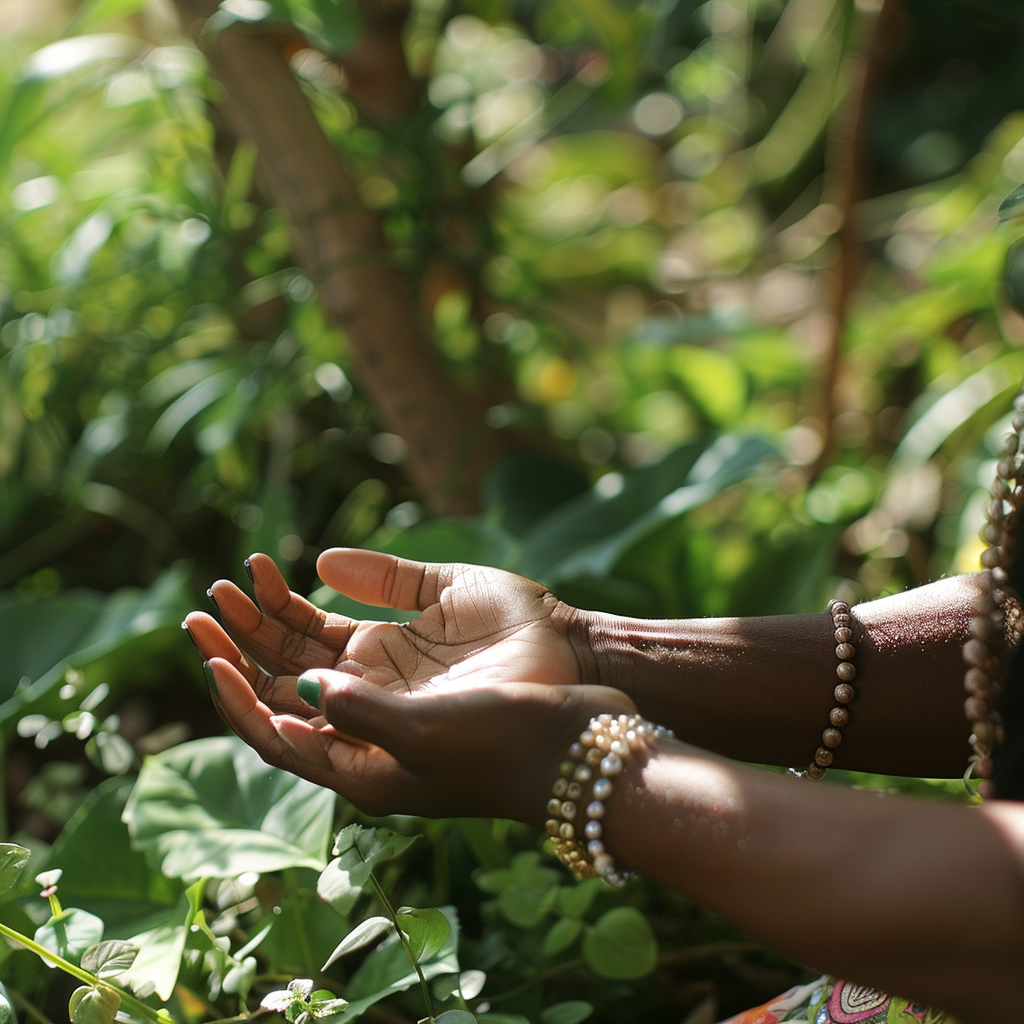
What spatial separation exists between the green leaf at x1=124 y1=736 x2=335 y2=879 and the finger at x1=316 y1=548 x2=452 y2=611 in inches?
6.3

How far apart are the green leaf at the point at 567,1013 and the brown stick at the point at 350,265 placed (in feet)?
2.55

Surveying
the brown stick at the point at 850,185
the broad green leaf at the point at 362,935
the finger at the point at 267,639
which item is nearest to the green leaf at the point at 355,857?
the broad green leaf at the point at 362,935

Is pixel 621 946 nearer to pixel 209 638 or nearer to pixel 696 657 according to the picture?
pixel 696 657

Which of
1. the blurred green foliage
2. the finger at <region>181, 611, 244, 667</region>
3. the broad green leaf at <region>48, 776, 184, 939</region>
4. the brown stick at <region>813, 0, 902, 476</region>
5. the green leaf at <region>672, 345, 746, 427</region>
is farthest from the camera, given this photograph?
the green leaf at <region>672, 345, 746, 427</region>

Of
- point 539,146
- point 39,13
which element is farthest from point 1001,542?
point 39,13

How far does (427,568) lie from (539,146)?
219 cm

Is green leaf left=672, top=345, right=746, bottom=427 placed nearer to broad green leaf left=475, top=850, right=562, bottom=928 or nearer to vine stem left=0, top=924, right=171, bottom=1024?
broad green leaf left=475, top=850, right=562, bottom=928

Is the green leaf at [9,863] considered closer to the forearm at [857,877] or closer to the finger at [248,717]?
the finger at [248,717]

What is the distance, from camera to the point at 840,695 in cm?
62

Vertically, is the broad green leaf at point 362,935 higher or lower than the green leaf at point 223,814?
lower

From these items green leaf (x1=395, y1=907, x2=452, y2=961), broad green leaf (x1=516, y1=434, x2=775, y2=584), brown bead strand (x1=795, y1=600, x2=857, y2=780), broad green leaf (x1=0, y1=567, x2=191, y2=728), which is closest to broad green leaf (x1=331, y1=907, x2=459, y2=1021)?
green leaf (x1=395, y1=907, x2=452, y2=961)

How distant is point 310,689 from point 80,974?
231mm

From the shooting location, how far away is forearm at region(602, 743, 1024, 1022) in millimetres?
385

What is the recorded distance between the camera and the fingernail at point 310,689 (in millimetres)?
539
